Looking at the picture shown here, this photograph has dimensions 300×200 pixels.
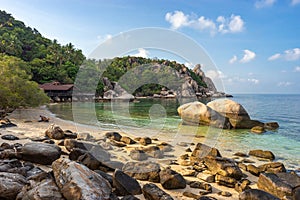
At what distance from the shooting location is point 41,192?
10.0 feet

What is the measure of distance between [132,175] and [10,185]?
2.27 metres

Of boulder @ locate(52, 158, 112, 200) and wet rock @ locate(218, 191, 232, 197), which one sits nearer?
boulder @ locate(52, 158, 112, 200)

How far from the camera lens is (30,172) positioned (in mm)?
4105

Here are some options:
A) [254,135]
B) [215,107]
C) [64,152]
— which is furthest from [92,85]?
[64,152]

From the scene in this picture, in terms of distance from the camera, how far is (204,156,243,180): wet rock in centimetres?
525

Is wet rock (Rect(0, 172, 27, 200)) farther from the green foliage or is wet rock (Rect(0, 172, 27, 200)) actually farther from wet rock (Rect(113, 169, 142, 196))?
the green foliage

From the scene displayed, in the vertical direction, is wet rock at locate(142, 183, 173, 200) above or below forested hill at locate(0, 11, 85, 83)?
below

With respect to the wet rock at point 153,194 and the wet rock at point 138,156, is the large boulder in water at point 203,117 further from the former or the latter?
the wet rock at point 153,194

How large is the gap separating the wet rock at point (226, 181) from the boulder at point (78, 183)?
8.78 ft

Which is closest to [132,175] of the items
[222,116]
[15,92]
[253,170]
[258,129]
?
[253,170]

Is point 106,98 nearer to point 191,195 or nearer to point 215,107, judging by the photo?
point 215,107

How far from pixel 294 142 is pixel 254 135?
183cm

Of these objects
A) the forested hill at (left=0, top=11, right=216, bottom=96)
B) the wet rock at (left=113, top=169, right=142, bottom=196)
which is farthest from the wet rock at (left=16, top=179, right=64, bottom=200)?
the forested hill at (left=0, top=11, right=216, bottom=96)

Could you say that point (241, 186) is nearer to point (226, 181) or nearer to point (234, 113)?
point (226, 181)
